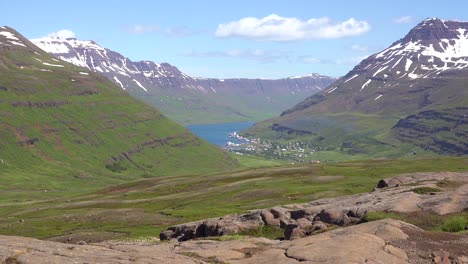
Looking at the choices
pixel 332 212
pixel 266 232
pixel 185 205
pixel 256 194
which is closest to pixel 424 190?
pixel 332 212

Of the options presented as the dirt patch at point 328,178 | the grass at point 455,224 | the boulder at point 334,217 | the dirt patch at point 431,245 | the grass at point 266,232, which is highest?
the dirt patch at point 431,245

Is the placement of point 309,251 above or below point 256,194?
above

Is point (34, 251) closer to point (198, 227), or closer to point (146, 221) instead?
point (198, 227)

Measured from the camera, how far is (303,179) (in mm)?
169500

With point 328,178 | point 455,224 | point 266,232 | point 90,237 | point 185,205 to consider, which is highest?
point 455,224

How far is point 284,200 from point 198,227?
5872 cm

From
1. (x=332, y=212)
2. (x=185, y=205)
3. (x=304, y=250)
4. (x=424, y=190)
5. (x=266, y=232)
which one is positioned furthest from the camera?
(x=185, y=205)

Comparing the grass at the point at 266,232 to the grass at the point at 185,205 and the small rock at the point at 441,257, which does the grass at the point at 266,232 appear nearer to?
the small rock at the point at 441,257

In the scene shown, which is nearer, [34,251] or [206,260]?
[34,251]

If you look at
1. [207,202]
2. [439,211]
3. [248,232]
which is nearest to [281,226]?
[248,232]

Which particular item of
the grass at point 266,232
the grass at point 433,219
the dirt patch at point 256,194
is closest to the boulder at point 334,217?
the grass at point 433,219

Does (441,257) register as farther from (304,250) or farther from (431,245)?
(304,250)

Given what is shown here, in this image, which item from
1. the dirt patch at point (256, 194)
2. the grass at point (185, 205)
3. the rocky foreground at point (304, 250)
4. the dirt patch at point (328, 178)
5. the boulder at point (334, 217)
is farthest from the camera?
the dirt patch at point (328, 178)

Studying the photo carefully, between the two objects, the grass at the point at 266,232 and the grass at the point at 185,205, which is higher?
the grass at the point at 266,232
